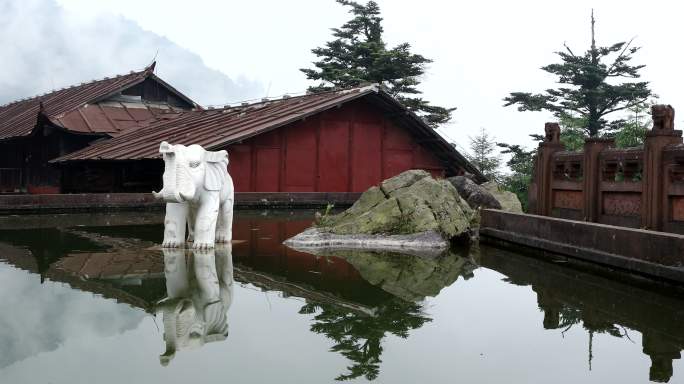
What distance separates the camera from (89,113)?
31.2 metres

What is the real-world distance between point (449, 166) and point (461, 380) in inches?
991

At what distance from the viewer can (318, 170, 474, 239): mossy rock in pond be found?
1209 cm


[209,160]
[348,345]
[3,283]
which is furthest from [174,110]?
[348,345]

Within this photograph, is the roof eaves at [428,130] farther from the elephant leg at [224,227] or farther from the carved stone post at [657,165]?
the carved stone post at [657,165]

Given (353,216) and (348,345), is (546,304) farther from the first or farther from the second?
(353,216)

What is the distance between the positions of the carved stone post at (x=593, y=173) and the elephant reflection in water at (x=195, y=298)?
20.3 ft

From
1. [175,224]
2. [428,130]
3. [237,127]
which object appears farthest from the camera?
[428,130]

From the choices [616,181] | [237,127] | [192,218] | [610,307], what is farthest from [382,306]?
[237,127]

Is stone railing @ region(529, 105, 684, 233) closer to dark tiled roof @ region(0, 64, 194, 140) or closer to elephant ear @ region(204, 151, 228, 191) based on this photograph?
elephant ear @ region(204, 151, 228, 191)

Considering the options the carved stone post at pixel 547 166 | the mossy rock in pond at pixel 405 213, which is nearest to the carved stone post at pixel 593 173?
the carved stone post at pixel 547 166

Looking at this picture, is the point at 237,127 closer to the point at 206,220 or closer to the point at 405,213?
the point at 405,213

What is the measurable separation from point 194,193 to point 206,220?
626 millimetres

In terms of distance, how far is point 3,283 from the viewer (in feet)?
26.8

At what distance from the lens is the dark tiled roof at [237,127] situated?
23.7m
